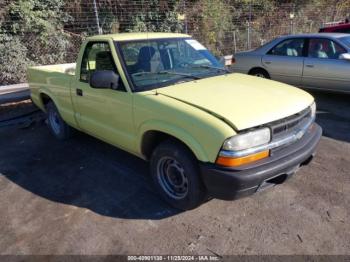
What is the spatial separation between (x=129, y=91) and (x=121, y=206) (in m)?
1.28

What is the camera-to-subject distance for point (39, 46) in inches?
402

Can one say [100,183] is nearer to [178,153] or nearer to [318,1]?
[178,153]

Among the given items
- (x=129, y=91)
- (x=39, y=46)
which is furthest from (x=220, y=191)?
(x=39, y=46)

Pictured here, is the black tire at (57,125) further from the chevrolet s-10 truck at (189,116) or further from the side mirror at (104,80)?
the side mirror at (104,80)

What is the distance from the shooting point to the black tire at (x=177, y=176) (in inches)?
123

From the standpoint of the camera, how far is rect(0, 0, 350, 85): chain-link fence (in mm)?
9688

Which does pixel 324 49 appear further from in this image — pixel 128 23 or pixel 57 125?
pixel 128 23

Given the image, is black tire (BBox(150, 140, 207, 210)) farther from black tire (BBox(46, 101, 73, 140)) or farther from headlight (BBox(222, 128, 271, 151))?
black tire (BBox(46, 101, 73, 140))

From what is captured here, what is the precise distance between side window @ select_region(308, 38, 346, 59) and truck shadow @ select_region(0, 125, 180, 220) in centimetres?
473

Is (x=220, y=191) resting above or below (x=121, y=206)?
above

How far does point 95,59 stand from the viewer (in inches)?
173

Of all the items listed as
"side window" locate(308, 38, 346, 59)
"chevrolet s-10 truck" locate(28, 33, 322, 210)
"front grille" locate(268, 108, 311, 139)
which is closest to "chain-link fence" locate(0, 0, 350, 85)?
"side window" locate(308, 38, 346, 59)

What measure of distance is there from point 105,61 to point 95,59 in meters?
0.35

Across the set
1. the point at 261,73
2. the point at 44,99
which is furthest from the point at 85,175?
the point at 261,73
